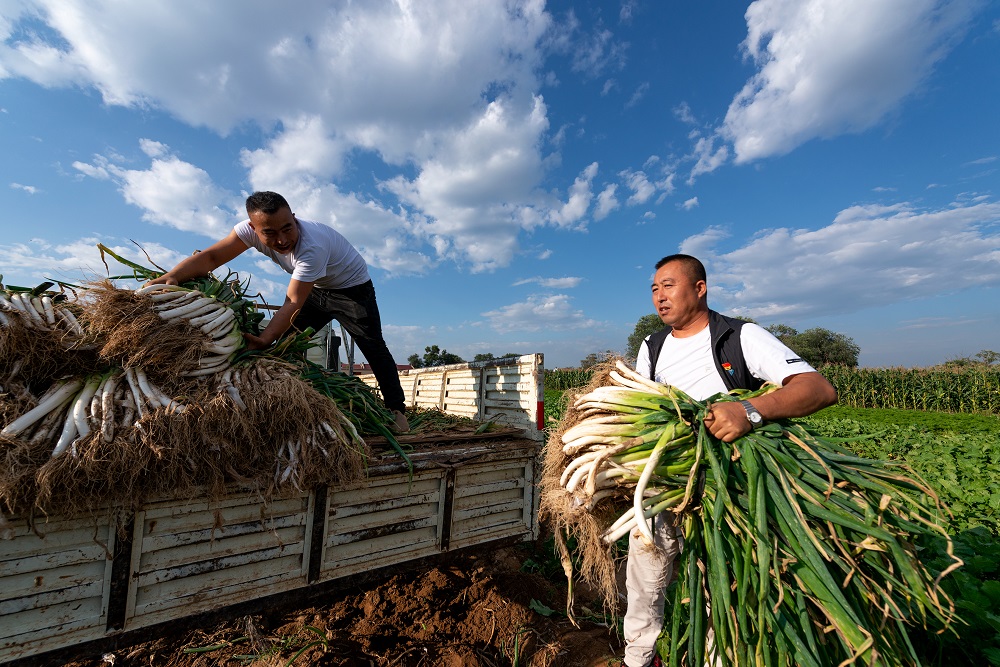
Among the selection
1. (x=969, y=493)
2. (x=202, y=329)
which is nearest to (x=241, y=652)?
(x=202, y=329)

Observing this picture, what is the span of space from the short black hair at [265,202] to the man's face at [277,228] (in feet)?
0.07

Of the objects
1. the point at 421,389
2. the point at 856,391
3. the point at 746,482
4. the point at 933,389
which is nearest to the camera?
the point at 746,482

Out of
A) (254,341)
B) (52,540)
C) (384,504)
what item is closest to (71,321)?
(254,341)

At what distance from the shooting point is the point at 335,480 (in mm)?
2322

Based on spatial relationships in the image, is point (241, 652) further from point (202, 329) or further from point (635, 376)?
point (635, 376)

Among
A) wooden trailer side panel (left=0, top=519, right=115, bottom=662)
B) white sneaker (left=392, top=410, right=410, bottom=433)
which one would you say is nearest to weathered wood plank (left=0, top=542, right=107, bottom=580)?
wooden trailer side panel (left=0, top=519, right=115, bottom=662)

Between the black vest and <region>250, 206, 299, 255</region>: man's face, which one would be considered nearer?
the black vest

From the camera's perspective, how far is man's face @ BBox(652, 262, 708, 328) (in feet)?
7.66

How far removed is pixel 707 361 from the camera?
7.39 ft

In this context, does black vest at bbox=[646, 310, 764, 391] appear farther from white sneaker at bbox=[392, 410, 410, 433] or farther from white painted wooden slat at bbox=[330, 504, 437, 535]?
white sneaker at bbox=[392, 410, 410, 433]

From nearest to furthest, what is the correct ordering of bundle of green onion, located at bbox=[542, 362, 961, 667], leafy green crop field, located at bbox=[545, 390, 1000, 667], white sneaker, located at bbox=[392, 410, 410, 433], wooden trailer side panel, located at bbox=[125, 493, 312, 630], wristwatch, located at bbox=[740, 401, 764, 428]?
bundle of green onion, located at bbox=[542, 362, 961, 667] < wristwatch, located at bbox=[740, 401, 764, 428] < wooden trailer side panel, located at bbox=[125, 493, 312, 630] < leafy green crop field, located at bbox=[545, 390, 1000, 667] < white sneaker, located at bbox=[392, 410, 410, 433]

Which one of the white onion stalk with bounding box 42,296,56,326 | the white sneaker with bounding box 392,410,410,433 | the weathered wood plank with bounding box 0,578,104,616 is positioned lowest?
the weathered wood plank with bounding box 0,578,104,616

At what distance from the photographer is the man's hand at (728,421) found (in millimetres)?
1740

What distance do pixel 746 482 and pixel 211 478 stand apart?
2316mm
